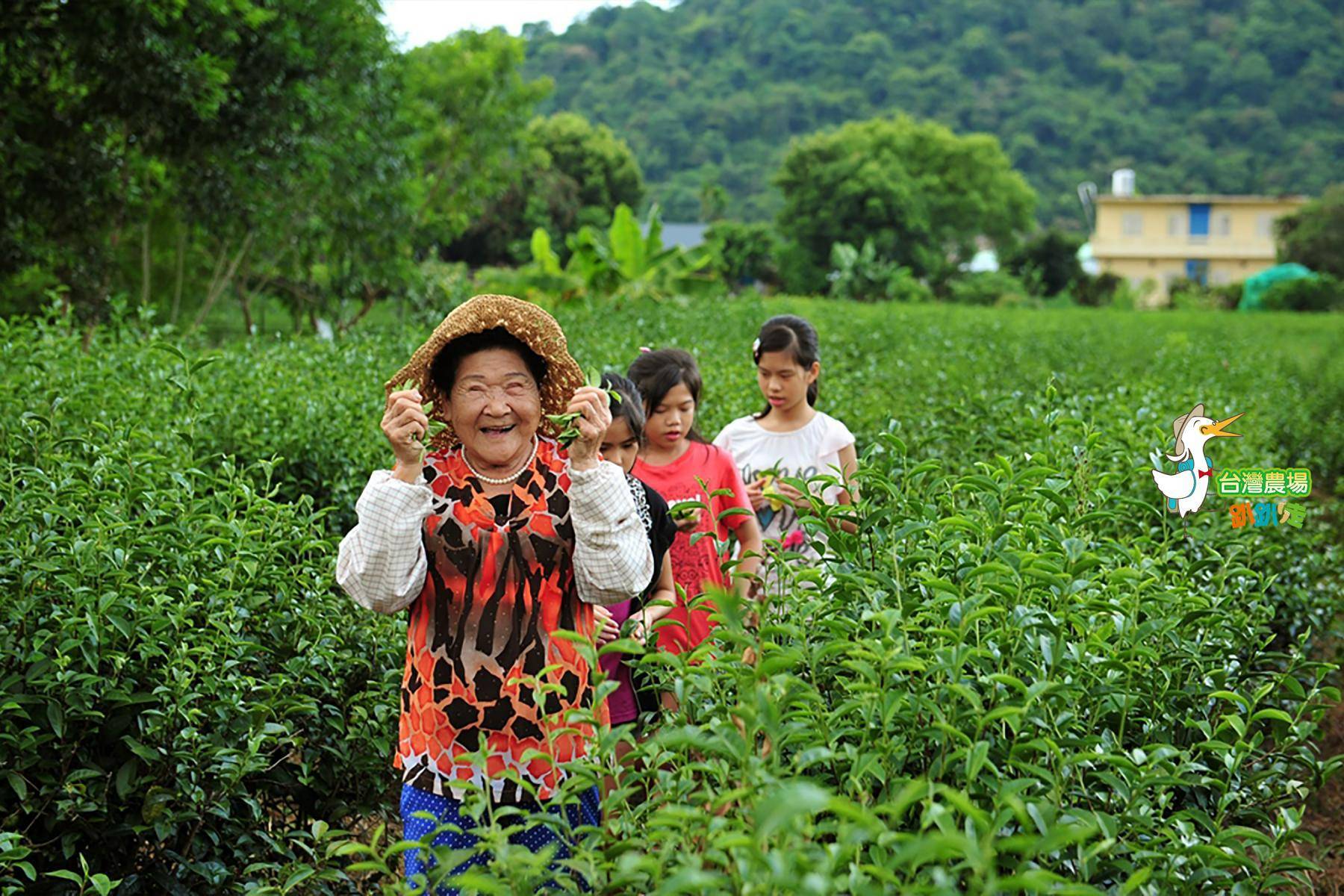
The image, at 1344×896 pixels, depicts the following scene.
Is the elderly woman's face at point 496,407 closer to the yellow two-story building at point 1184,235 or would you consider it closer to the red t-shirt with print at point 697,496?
the red t-shirt with print at point 697,496

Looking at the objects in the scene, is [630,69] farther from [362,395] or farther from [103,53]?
[362,395]

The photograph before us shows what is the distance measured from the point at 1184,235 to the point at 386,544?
7506 centimetres

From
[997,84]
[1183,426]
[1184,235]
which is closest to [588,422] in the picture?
[1183,426]

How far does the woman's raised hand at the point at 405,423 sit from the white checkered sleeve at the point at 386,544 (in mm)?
66

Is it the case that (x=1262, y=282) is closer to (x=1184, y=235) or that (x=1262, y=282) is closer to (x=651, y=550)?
(x=1184, y=235)

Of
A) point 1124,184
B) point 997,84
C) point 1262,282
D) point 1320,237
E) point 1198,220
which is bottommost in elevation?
point 1262,282

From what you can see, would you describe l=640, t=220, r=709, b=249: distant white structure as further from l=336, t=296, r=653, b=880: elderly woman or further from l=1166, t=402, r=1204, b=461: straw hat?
l=336, t=296, r=653, b=880: elderly woman

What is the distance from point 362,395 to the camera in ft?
21.0

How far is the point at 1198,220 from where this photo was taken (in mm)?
71375

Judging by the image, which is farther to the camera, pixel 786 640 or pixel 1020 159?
pixel 1020 159

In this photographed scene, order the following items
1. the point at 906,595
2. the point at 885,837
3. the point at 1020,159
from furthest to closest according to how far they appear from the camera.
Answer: the point at 1020,159
the point at 906,595
the point at 885,837

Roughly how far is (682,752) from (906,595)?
0.57 m

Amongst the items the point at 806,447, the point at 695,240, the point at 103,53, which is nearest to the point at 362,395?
the point at 806,447

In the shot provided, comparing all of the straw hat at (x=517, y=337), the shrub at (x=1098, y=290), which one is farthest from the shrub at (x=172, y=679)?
the shrub at (x=1098, y=290)
